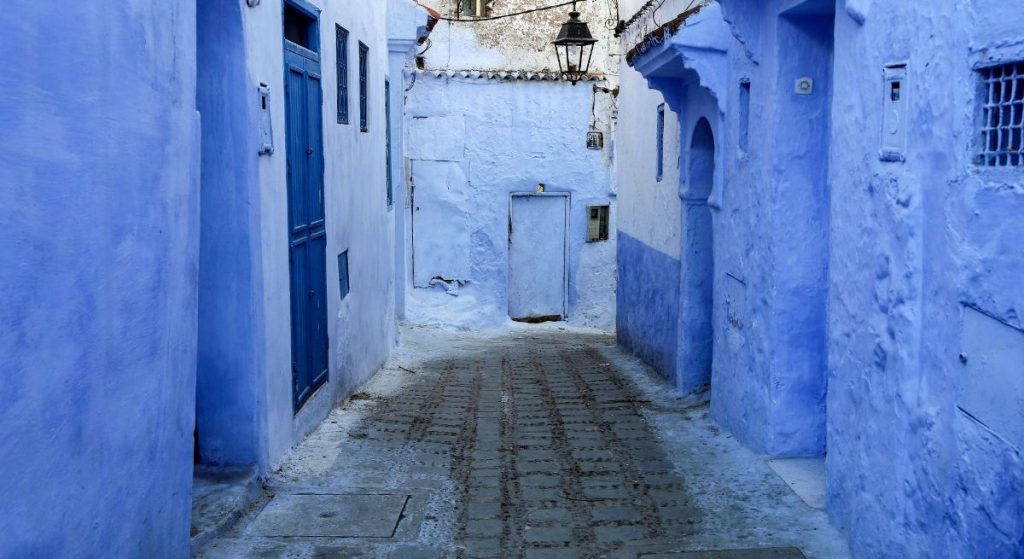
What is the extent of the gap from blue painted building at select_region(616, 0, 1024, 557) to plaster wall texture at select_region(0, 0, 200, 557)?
3.12 metres

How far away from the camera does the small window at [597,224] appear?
56.6 feet

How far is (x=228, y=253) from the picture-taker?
6074 mm

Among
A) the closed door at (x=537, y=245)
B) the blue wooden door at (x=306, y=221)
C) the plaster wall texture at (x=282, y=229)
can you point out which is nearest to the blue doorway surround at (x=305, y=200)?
the blue wooden door at (x=306, y=221)

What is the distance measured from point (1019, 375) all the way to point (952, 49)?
1.32m

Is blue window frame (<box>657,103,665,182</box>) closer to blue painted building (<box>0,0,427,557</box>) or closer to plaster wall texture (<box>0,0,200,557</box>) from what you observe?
blue painted building (<box>0,0,427,557</box>)

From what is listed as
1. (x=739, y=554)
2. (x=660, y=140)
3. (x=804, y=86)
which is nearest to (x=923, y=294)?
(x=739, y=554)

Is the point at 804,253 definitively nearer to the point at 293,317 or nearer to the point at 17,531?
the point at 293,317

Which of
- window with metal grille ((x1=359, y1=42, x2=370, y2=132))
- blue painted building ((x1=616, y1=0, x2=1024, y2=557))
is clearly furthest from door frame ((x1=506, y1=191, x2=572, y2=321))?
Result: blue painted building ((x1=616, y1=0, x2=1024, y2=557))

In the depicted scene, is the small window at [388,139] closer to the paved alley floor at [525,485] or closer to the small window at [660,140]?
the small window at [660,140]

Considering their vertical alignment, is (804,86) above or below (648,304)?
above

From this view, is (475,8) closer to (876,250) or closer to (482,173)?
(482,173)

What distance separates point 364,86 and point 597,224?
7355mm

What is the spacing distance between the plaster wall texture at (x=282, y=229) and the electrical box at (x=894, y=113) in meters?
3.41

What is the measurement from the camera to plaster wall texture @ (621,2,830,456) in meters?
6.61
